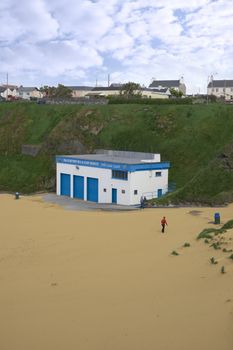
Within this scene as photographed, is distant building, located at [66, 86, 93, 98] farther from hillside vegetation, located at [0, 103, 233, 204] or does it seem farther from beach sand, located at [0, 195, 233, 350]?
beach sand, located at [0, 195, 233, 350]

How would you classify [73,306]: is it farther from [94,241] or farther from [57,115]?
[57,115]

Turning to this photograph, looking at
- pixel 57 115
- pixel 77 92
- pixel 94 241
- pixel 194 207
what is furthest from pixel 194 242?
pixel 77 92

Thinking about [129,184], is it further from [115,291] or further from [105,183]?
[115,291]

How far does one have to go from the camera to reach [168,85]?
125875mm

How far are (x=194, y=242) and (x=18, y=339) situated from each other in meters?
10.2

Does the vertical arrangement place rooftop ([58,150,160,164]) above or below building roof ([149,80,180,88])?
below

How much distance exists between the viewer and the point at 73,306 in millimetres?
14109

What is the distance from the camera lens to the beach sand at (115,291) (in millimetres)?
11852

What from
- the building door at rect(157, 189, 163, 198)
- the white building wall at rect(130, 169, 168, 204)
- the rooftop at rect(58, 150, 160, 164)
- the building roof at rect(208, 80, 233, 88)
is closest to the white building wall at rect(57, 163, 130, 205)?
the white building wall at rect(130, 169, 168, 204)

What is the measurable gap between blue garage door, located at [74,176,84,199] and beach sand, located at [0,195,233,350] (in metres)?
17.4

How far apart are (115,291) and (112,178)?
25083mm

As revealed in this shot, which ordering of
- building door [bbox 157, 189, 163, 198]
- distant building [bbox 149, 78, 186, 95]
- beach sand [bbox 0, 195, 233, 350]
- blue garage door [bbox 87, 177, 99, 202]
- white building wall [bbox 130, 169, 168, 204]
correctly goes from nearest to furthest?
beach sand [bbox 0, 195, 233, 350], white building wall [bbox 130, 169, 168, 204], building door [bbox 157, 189, 163, 198], blue garage door [bbox 87, 177, 99, 202], distant building [bbox 149, 78, 186, 95]

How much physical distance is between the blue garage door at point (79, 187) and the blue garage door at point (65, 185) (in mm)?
1095

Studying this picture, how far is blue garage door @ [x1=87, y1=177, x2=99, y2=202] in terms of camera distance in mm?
41594
